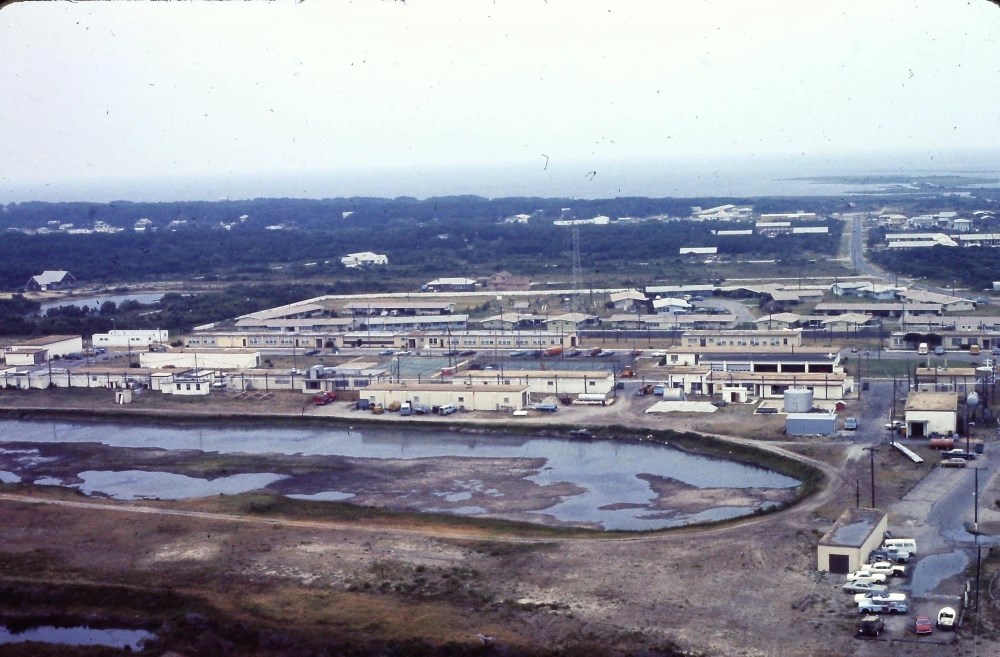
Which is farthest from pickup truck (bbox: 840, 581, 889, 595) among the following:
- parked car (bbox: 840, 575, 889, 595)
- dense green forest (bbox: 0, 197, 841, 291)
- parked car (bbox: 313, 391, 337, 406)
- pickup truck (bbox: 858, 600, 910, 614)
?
dense green forest (bbox: 0, 197, 841, 291)

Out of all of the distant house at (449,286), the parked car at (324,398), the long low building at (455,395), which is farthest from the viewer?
the distant house at (449,286)

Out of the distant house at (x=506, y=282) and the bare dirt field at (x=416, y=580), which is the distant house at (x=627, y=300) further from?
A: the bare dirt field at (x=416, y=580)

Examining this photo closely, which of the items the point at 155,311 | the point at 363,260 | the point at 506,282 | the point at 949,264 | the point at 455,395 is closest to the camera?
the point at 455,395

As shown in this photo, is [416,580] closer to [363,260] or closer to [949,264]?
[949,264]

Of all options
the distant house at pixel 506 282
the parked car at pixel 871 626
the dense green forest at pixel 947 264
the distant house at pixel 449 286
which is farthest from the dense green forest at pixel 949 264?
the parked car at pixel 871 626

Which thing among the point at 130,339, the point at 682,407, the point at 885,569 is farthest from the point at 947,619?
the point at 130,339

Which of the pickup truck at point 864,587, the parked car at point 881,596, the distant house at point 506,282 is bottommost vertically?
the pickup truck at point 864,587
